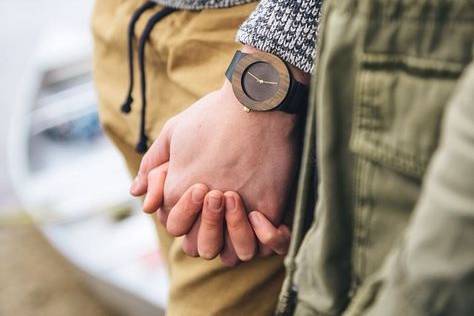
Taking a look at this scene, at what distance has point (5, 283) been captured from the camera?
7.47 ft

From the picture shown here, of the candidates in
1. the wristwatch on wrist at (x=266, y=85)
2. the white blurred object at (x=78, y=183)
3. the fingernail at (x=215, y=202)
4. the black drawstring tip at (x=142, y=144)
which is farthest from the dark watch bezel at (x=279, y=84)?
the white blurred object at (x=78, y=183)

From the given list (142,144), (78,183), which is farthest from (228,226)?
(78,183)

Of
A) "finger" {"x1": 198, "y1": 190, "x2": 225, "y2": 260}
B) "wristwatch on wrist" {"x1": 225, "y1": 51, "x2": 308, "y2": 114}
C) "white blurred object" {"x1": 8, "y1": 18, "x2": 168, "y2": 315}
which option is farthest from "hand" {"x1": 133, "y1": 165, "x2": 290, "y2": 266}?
"white blurred object" {"x1": 8, "y1": 18, "x2": 168, "y2": 315}

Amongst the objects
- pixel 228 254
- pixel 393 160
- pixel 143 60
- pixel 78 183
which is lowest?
pixel 78 183

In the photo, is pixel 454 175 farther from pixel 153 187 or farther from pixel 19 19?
pixel 19 19

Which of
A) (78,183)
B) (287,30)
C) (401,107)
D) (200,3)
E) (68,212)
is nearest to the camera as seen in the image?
(401,107)

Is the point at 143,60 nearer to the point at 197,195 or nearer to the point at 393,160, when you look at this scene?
the point at 197,195

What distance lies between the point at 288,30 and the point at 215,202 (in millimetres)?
195

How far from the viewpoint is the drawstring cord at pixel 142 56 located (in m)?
0.83

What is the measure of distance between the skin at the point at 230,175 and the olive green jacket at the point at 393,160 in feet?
0.39

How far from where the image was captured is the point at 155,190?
72 cm

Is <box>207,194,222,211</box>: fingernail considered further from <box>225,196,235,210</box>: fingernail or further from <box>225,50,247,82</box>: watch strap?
<box>225,50,247,82</box>: watch strap

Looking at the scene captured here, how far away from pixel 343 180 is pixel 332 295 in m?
0.10

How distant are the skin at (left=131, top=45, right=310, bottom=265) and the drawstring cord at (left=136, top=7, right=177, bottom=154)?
0.17 m
